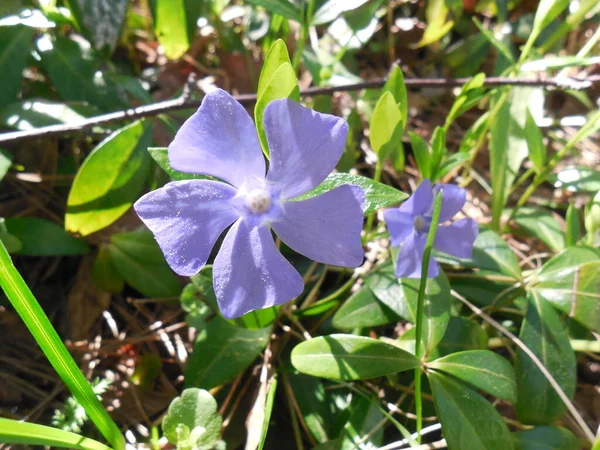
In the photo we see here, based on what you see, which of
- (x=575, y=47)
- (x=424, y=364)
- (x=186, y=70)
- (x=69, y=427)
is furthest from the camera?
(x=575, y=47)

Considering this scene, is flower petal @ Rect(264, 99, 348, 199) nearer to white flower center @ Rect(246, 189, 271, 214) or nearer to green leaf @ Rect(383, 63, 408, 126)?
white flower center @ Rect(246, 189, 271, 214)

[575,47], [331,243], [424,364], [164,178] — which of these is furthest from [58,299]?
[575,47]

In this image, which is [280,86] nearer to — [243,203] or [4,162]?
[243,203]

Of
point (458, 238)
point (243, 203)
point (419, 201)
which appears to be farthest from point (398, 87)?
point (243, 203)

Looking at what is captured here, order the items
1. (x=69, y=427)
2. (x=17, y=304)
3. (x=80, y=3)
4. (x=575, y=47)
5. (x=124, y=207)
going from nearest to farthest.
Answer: (x=17, y=304) → (x=69, y=427) → (x=124, y=207) → (x=80, y=3) → (x=575, y=47)

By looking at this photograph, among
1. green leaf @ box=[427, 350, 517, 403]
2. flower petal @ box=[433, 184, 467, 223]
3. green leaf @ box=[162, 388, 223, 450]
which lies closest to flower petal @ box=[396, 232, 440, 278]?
flower petal @ box=[433, 184, 467, 223]

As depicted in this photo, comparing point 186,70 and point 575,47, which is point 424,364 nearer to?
point 186,70
